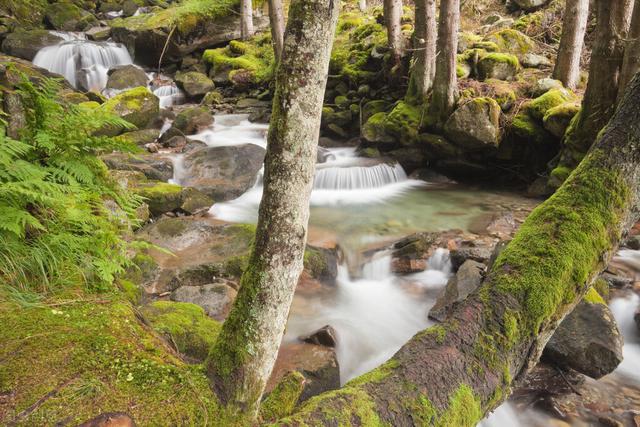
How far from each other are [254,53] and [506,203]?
14058 millimetres

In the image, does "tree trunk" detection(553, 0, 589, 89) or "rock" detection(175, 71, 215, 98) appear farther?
"rock" detection(175, 71, 215, 98)

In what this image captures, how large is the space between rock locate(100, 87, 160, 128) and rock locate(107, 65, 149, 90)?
12.3ft

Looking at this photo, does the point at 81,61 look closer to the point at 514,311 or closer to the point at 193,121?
the point at 193,121

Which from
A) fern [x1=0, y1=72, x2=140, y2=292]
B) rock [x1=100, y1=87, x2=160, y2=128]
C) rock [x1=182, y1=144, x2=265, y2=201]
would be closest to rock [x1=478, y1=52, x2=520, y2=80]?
rock [x1=182, y1=144, x2=265, y2=201]

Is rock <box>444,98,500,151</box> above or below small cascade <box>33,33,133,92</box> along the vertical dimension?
below

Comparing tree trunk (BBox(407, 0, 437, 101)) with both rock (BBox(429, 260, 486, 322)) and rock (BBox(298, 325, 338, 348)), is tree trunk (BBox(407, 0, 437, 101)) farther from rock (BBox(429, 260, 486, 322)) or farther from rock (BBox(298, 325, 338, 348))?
rock (BBox(298, 325, 338, 348))

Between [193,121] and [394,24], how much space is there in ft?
24.3

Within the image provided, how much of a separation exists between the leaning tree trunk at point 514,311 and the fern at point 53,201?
5.34ft

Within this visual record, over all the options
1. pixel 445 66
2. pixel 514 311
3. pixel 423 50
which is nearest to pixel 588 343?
pixel 514 311

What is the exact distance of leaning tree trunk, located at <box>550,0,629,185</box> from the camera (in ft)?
24.2

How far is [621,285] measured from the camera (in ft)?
19.1

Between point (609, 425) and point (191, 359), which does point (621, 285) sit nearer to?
point (609, 425)

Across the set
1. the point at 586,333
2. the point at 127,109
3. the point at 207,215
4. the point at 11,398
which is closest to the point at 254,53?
the point at 127,109

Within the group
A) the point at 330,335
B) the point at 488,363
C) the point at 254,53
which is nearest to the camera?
the point at 488,363
